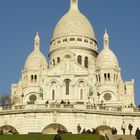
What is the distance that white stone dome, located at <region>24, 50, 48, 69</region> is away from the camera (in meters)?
112

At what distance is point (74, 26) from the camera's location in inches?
4688

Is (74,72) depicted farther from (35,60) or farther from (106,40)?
(106,40)

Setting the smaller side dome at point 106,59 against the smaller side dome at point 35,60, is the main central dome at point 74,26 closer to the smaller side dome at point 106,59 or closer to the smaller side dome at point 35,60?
the smaller side dome at point 35,60

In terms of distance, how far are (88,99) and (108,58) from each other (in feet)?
51.7

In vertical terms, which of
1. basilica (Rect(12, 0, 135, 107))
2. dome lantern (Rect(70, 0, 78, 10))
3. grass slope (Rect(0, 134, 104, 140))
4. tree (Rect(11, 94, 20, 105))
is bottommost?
grass slope (Rect(0, 134, 104, 140))

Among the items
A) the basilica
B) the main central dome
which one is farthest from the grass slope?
the main central dome

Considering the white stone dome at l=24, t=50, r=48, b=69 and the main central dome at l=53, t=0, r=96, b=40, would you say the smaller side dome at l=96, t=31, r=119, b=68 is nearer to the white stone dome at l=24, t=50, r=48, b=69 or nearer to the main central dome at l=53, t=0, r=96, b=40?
the main central dome at l=53, t=0, r=96, b=40

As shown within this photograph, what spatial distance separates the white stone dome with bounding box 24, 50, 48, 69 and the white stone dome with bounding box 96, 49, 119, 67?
1196 centimetres

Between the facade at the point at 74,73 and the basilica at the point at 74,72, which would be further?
the basilica at the point at 74,72

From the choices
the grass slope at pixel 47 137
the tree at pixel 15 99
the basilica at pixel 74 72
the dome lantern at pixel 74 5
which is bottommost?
the grass slope at pixel 47 137

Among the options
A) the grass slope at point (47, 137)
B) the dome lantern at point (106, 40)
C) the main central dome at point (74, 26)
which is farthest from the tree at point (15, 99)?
the grass slope at point (47, 137)

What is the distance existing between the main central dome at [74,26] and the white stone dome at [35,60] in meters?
7.64

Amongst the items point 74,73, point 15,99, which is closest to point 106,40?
point 74,73

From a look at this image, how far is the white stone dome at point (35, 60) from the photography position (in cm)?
11200
